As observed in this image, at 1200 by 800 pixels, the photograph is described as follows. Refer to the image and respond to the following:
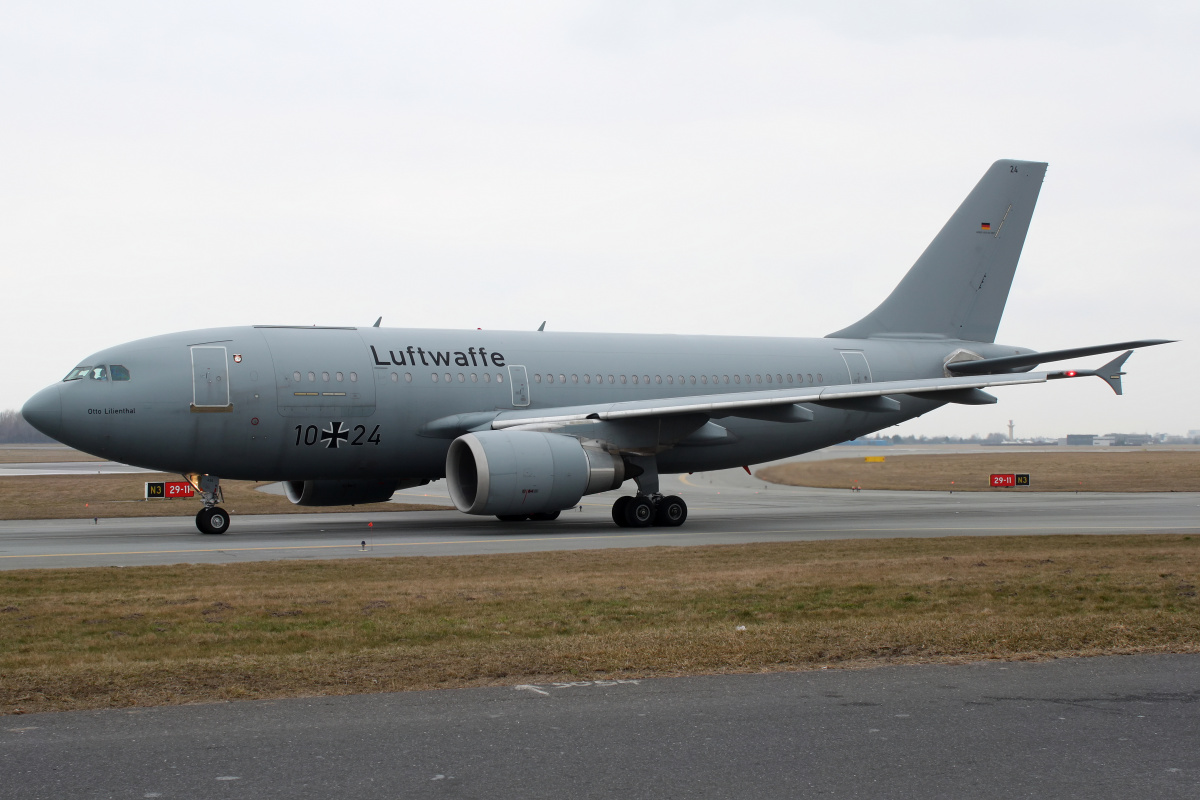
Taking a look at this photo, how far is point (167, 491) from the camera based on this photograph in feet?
108

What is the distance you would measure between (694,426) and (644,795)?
18.6m

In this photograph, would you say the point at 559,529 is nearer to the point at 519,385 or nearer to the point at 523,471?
the point at 523,471

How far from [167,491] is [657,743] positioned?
30.0 meters

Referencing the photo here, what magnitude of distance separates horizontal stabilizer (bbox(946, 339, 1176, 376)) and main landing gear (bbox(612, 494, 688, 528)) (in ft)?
30.7

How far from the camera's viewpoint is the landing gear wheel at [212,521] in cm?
2048

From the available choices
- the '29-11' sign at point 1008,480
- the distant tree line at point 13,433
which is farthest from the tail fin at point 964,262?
the distant tree line at point 13,433

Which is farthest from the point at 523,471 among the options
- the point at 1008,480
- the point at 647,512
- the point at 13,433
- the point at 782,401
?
the point at 13,433

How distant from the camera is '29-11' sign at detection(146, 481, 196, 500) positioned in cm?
3203

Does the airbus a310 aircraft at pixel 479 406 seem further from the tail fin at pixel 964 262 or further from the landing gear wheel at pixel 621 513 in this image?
the tail fin at pixel 964 262

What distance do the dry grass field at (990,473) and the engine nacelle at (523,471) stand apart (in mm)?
19897

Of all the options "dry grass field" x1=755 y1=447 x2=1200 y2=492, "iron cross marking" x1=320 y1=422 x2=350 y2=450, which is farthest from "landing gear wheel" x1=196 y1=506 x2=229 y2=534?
"dry grass field" x1=755 y1=447 x2=1200 y2=492

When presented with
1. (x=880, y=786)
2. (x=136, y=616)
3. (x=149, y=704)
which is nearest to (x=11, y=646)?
(x=136, y=616)

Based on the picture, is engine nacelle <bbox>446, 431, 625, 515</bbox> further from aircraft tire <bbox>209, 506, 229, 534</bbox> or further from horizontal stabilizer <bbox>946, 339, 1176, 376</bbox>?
horizontal stabilizer <bbox>946, 339, 1176, 376</bbox>

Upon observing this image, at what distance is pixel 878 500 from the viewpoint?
31.9 m
